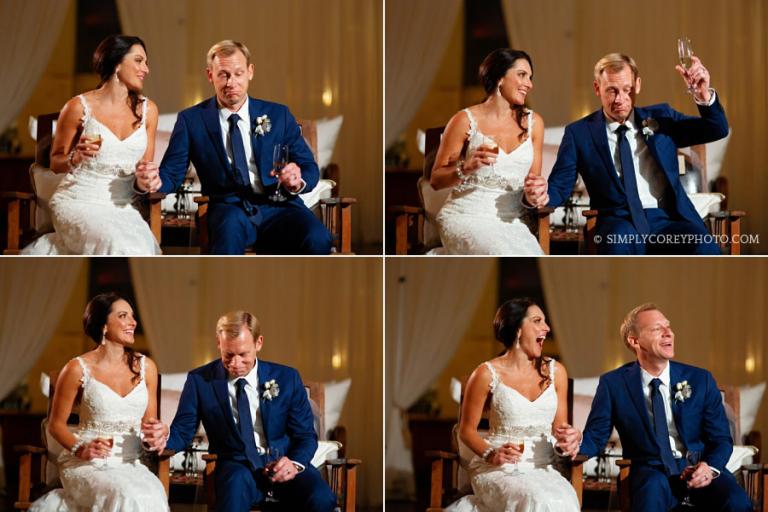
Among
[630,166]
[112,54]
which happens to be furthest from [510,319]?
[112,54]

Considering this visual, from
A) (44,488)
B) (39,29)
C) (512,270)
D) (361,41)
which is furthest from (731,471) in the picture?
(39,29)

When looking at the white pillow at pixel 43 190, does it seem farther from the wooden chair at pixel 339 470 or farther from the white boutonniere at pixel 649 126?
the white boutonniere at pixel 649 126

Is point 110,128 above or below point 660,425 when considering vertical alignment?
above

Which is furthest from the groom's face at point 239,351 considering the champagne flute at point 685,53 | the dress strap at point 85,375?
the champagne flute at point 685,53

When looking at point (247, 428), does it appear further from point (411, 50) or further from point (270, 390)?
point (411, 50)

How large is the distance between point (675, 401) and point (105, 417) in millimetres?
2008

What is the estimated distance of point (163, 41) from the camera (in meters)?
4.42

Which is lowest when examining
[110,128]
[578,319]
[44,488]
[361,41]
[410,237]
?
[44,488]

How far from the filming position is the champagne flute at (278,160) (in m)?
4.29

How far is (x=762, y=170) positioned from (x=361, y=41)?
4.92 feet

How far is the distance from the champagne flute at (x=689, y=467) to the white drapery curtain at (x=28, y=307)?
7.39 ft

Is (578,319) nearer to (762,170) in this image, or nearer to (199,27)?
(762,170)

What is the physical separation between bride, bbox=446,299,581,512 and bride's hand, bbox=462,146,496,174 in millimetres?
497

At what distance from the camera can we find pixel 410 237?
14.5 feet
